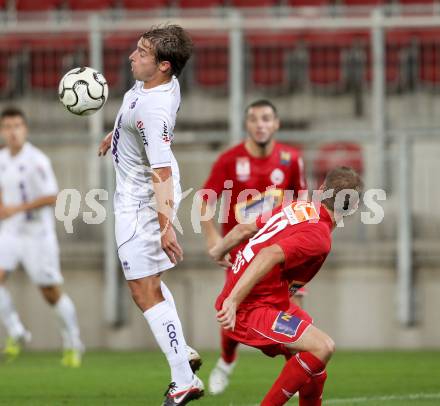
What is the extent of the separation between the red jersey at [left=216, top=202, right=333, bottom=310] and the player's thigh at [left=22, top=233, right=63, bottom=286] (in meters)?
5.39

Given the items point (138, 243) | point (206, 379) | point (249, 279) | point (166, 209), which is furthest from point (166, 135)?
point (206, 379)

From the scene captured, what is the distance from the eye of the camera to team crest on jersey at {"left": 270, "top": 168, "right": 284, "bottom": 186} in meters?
9.05

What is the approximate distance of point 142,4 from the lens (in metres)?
16.5

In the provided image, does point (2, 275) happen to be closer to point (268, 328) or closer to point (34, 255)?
point (34, 255)

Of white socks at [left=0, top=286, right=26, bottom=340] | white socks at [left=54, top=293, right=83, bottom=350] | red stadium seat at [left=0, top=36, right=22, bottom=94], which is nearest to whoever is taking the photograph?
white socks at [left=54, top=293, right=83, bottom=350]

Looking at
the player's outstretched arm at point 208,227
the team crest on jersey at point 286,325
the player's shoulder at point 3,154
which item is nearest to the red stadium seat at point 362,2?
the player's shoulder at point 3,154

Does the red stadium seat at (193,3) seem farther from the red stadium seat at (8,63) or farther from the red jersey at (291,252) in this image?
the red jersey at (291,252)

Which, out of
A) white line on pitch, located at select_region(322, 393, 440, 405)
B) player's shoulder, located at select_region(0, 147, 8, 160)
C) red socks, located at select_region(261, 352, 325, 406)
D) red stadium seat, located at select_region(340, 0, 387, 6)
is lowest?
white line on pitch, located at select_region(322, 393, 440, 405)

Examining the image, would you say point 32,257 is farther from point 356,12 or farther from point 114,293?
point 356,12

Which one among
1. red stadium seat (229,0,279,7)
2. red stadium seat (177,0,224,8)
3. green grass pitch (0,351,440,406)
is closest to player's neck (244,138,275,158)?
green grass pitch (0,351,440,406)

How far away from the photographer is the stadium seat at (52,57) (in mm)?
14281

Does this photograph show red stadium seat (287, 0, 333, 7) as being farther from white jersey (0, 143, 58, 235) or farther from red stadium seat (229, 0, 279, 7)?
white jersey (0, 143, 58, 235)

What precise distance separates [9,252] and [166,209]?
546 centimetres

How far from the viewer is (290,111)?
14.3m
